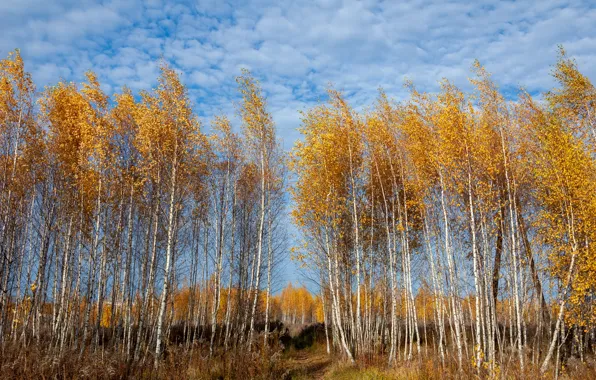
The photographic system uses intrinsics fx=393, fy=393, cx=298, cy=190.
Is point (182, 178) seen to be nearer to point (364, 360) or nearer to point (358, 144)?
point (358, 144)

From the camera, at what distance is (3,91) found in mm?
11930

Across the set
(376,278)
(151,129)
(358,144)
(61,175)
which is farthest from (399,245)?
(61,175)

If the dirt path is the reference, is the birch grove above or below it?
above

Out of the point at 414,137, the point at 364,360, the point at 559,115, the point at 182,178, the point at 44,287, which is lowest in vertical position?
the point at 364,360

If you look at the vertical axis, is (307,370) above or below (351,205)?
below

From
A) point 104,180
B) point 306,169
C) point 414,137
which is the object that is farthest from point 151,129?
point 414,137

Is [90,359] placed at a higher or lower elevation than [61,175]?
lower

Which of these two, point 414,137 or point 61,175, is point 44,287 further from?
point 414,137

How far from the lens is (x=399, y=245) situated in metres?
15.9

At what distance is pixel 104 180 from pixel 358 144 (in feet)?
28.7

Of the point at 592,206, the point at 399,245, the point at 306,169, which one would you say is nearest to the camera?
the point at 592,206

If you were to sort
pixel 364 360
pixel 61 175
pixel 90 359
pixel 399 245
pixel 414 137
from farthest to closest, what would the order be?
pixel 399 245 → pixel 61 175 → pixel 414 137 → pixel 364 360 → pixel 90 359

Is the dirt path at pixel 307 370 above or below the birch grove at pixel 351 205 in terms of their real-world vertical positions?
below

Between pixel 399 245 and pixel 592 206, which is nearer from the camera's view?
pixel 592 206
